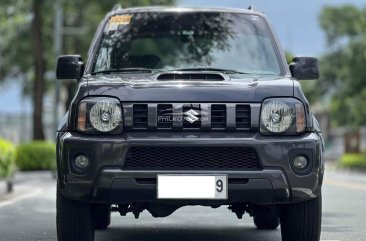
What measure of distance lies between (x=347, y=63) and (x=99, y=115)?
32.9 m

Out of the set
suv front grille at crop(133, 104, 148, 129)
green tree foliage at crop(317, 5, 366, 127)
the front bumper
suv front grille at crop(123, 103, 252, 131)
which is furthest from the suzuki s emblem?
green tree foliage at crop(317, 5, 366, 127)

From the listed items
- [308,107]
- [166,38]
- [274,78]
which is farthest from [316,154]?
[166,38]

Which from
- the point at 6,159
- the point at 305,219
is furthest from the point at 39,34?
the point at 305,219

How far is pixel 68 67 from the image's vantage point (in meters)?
6.56

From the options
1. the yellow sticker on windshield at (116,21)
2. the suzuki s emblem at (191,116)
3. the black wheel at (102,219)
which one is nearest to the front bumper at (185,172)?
the suzuki s emblem at (191,116)

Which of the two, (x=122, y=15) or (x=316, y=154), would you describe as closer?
(x=316, y=154)

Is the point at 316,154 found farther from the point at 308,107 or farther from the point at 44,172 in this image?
the point at 44,172

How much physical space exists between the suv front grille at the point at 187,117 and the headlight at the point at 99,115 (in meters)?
0.07

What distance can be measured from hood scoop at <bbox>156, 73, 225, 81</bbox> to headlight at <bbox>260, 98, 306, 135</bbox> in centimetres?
55

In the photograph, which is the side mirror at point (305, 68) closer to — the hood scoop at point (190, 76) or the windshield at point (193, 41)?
the windshield at point (193, 41)

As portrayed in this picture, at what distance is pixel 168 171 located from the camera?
18.2ft

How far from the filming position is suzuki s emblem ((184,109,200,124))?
568 cm

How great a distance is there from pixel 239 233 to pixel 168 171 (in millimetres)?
3147

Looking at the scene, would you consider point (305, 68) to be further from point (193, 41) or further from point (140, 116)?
point (140, 116)
